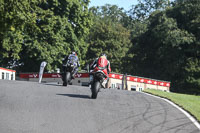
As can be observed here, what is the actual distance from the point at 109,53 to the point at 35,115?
2254 inches

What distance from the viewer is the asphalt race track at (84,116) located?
375 inches

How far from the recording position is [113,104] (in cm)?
1352

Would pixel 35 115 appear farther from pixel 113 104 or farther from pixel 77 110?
pixel 113 104

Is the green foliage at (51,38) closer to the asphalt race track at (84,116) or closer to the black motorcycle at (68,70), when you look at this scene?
the black motorcycle at (68,70)

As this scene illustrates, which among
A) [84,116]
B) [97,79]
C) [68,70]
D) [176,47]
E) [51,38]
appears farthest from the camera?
[176,47]

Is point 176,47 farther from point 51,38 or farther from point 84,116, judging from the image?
point 84,116

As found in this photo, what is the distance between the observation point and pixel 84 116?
1091cm

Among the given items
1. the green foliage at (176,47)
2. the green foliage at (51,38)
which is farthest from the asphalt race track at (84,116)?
Result: the green foliage at (176,47)

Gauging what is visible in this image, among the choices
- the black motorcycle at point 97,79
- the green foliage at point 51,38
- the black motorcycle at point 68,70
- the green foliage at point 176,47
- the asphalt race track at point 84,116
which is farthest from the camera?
the green foliage at point 176,47

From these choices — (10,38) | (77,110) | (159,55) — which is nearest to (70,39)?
(10,38)

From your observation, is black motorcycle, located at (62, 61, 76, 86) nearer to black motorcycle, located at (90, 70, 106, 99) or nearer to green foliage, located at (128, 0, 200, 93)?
black motorcycle, located at (90, 70, 106, 99)

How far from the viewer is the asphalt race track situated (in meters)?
9.52

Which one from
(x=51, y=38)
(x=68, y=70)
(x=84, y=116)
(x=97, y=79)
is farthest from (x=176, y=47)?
(x=84, y=116)

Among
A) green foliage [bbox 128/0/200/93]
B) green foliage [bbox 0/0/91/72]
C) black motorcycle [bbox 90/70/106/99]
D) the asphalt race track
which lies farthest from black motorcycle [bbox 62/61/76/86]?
green foliage [bbox 128/0/200/93]
